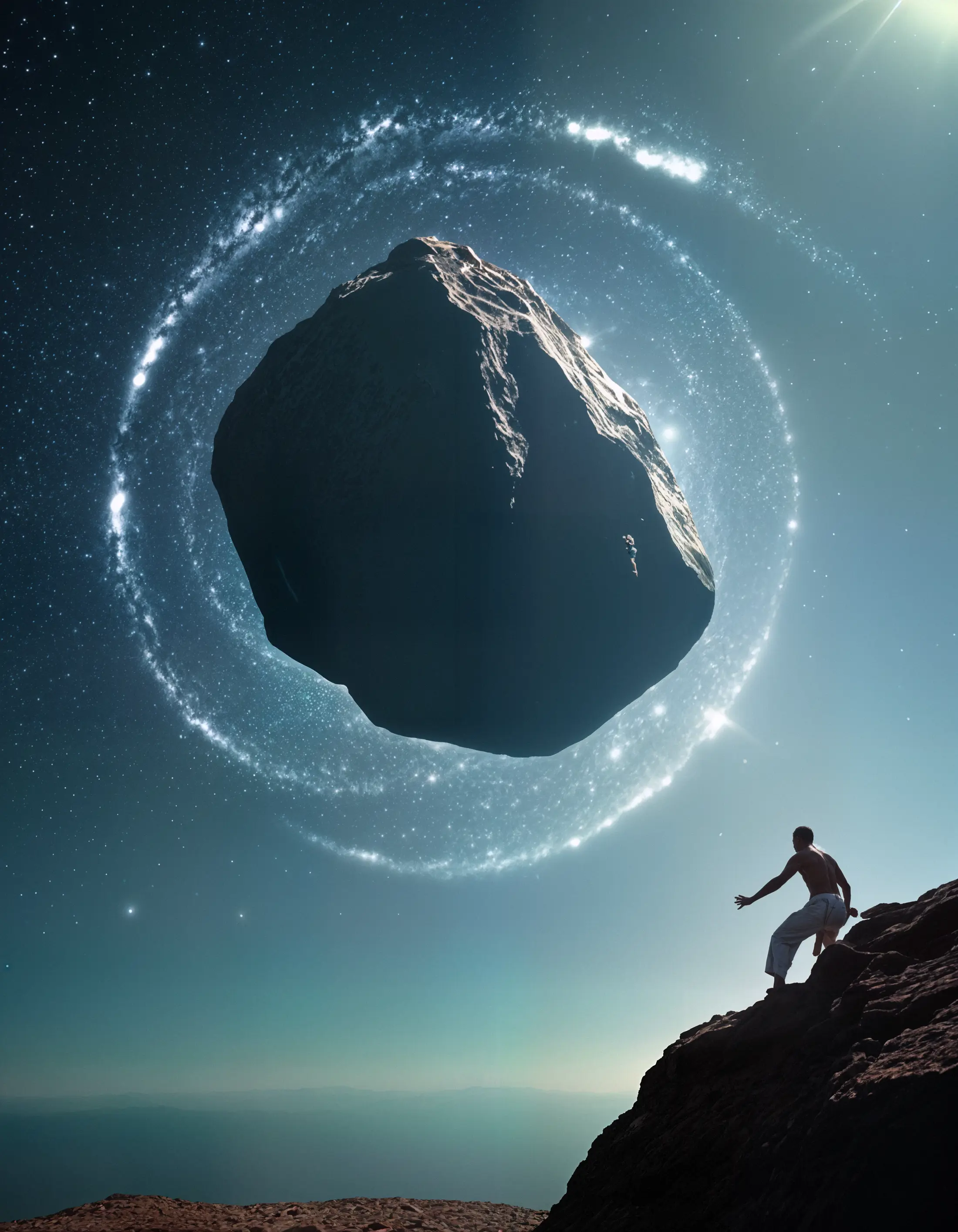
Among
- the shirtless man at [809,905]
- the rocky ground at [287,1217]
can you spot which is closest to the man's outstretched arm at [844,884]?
the shirtless man at [809,905]

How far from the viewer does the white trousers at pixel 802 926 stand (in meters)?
6.81

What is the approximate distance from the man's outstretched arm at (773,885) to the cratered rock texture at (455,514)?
718 centimetres

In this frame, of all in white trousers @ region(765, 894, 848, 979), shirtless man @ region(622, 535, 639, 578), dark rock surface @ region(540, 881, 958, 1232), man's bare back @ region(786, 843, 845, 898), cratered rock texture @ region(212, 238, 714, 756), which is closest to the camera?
dark rock surface @ region(540, 881, 958, 1232)

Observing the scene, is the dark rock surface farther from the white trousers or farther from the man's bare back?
the man's bare back

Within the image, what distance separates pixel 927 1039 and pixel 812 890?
3030mm

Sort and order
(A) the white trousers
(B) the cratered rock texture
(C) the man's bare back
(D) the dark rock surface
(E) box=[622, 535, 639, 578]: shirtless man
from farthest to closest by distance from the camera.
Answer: (E) box=[622, 535, 639, 578]: shirtless man → (B) the cratered rock texture → (C) the man's bare back → (A) the white trousers → (D) the dark rock surface

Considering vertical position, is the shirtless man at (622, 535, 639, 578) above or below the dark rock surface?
above

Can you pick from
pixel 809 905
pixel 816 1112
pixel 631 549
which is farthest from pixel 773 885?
pixel 631 549

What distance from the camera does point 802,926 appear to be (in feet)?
22.5

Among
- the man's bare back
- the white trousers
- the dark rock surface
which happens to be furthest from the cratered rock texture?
the dark rock surface

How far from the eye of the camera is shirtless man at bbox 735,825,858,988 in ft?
22.4

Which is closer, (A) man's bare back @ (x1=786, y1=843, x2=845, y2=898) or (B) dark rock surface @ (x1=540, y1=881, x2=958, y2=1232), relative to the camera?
(B) dark rock surface @ (x1=540, y1=881, x2=958, y2=1232)

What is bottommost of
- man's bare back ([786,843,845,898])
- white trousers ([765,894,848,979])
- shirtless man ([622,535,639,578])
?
white trousers ([765,894,848,979])

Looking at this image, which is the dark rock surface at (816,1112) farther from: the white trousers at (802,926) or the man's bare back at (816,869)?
the man's bare back at (816,869)
